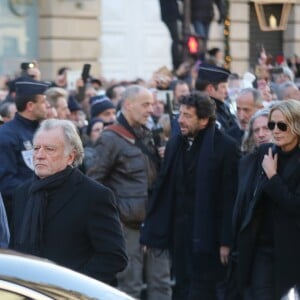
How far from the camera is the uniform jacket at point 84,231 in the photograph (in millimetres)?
6160

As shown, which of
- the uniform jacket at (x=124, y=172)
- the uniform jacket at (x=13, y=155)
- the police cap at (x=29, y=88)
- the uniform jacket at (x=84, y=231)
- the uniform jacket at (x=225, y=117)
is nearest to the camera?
the uniform jacket at (x=84, y=231)

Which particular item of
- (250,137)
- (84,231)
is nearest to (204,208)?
(250,137)

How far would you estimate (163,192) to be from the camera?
897cm

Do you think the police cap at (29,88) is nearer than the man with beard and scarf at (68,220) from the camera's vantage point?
No

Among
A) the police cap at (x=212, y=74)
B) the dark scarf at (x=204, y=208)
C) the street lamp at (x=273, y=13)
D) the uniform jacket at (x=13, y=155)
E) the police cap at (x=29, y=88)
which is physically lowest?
the dark scarf at (x=204, y=208)

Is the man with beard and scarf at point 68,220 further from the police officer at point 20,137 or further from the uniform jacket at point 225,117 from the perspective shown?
the uniform jacket at point 225,117

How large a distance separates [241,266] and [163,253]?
2.14m

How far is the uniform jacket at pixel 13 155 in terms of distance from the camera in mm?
8469

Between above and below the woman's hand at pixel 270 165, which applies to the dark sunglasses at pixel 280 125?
above

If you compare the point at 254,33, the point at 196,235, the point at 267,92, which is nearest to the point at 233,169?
the point at 196,235

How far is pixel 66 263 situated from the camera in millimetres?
6168

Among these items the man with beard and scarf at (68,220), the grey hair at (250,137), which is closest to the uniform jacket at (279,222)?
the grey hair at (250,137)

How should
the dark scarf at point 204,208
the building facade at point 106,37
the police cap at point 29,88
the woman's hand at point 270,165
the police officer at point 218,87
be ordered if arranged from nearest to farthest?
the woman's hand at point 270,165
the dark scarf at point 204,208
the police cap at point 29,88
the police officer at point 218,87
the building facade at point 106,37

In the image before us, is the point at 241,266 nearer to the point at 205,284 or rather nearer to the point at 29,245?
the point at 205,284
